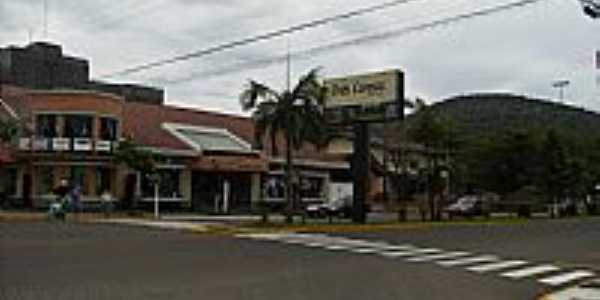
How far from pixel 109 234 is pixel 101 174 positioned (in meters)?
22.7

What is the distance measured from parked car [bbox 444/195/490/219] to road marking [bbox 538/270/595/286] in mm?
34080

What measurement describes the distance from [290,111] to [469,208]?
24.8 meters

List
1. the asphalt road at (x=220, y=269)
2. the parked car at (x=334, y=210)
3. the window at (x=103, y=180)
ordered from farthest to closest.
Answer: the parked car at (x=334, y=210), the window at (x=103, y=180), the asphalt road at (x=220, y=269)

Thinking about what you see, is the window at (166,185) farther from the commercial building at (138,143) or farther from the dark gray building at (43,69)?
the dark gray building at (43,69)

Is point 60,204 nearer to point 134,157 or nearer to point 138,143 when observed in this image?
point 134,157

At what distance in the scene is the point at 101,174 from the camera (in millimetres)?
48781

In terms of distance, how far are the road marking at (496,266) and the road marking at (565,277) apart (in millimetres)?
1546

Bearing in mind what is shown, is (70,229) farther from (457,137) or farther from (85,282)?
(457,137)

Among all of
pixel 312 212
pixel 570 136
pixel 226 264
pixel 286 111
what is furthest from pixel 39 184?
pixel 570 136

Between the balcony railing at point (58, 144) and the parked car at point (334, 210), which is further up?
the balcony railing at point (58, 144)

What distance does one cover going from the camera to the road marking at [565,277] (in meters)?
17.5

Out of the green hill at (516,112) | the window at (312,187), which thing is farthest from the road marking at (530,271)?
the green hill at (516,112)

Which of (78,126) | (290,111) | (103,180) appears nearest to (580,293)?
(290,111)

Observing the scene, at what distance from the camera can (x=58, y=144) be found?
154 feet
